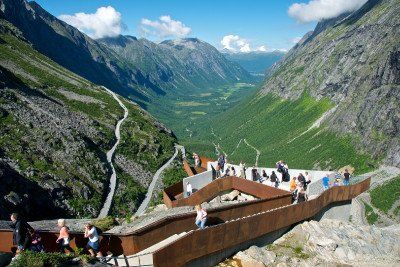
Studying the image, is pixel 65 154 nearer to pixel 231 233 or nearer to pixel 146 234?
pixel 146 234

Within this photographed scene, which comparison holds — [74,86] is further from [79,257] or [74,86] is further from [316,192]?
[79,257]

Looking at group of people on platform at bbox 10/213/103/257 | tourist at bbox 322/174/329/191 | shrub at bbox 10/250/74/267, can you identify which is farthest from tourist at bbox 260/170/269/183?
shrub at bbox 10/250/74/267

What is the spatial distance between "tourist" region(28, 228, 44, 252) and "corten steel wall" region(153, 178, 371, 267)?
5272 mm

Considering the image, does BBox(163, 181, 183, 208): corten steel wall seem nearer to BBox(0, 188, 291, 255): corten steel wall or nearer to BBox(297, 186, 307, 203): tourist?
BBox(0, 188, 291, 255): corten steel wall

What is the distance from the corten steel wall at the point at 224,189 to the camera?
1304 inches

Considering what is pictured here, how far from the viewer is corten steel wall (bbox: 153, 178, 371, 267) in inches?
798

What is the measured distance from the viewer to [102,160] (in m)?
79.5

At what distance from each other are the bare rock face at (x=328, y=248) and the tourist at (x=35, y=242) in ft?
32.3

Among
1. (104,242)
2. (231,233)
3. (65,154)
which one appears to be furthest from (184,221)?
(65,154)

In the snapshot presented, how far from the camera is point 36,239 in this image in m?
19.2

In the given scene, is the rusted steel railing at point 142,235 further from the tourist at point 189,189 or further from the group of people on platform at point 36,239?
the tourist at point 189,189

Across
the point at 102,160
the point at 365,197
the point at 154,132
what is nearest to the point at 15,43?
the point at 154,132

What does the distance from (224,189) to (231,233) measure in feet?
42.9

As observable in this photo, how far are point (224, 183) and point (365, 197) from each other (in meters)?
99.2
